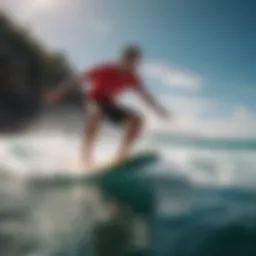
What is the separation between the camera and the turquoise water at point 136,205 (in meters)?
1.70

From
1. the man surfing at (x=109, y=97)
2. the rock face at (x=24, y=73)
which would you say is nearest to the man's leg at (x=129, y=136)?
the man surfing at (x=109, y=97)

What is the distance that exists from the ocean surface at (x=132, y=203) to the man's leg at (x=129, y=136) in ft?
0.10

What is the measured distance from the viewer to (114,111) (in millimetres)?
1762

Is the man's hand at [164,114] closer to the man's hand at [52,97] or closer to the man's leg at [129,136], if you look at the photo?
the man's leg at [129,136]

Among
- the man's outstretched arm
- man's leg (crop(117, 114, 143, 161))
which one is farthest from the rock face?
man's leg (crop(117, 114, 143, 161))

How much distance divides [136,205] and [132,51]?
1.71ft

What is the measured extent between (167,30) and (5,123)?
2.11 feet

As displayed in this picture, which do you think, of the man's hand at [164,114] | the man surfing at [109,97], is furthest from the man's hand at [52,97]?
the man's hand at [164,114]

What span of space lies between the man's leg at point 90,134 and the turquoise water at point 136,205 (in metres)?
0.04

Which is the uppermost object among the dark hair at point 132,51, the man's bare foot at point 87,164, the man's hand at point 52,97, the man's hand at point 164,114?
the dark hair at point 132,51

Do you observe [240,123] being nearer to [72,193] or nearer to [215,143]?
[215,143]

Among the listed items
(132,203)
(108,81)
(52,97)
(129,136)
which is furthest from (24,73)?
(132,203)

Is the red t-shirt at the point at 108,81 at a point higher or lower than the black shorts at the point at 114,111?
higher

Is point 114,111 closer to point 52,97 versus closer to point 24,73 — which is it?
point 52,97
